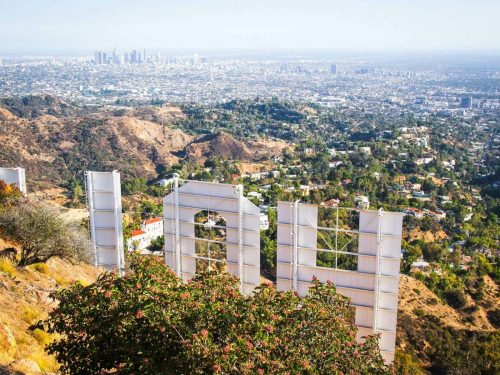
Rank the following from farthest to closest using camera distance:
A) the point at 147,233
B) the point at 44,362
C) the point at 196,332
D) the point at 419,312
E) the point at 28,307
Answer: the point at 147,233 < the point at 419,312 < the point at 28,307 < the point at 44,362 < the point at 196,332

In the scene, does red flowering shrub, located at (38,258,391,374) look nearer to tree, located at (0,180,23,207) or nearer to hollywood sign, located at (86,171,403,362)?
hollywood sign, located at (86,171,403,362)

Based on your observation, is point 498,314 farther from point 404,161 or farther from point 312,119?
point 312,119

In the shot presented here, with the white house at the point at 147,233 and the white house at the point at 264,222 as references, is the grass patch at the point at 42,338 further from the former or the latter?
the white house at the point at 264,222

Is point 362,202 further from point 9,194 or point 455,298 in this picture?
point 9,194

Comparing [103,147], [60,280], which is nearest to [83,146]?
[103,147]

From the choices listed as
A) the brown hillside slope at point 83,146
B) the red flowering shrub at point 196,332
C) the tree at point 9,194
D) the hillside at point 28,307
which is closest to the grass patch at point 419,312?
the hillside at point 28,307

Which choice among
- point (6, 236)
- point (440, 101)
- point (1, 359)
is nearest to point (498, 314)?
point (6, 236)

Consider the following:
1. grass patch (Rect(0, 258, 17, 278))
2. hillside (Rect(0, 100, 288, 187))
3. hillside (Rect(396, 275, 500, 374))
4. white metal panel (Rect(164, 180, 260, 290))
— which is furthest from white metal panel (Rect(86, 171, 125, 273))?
hillside (Rect(0, 100, 288, 187))
